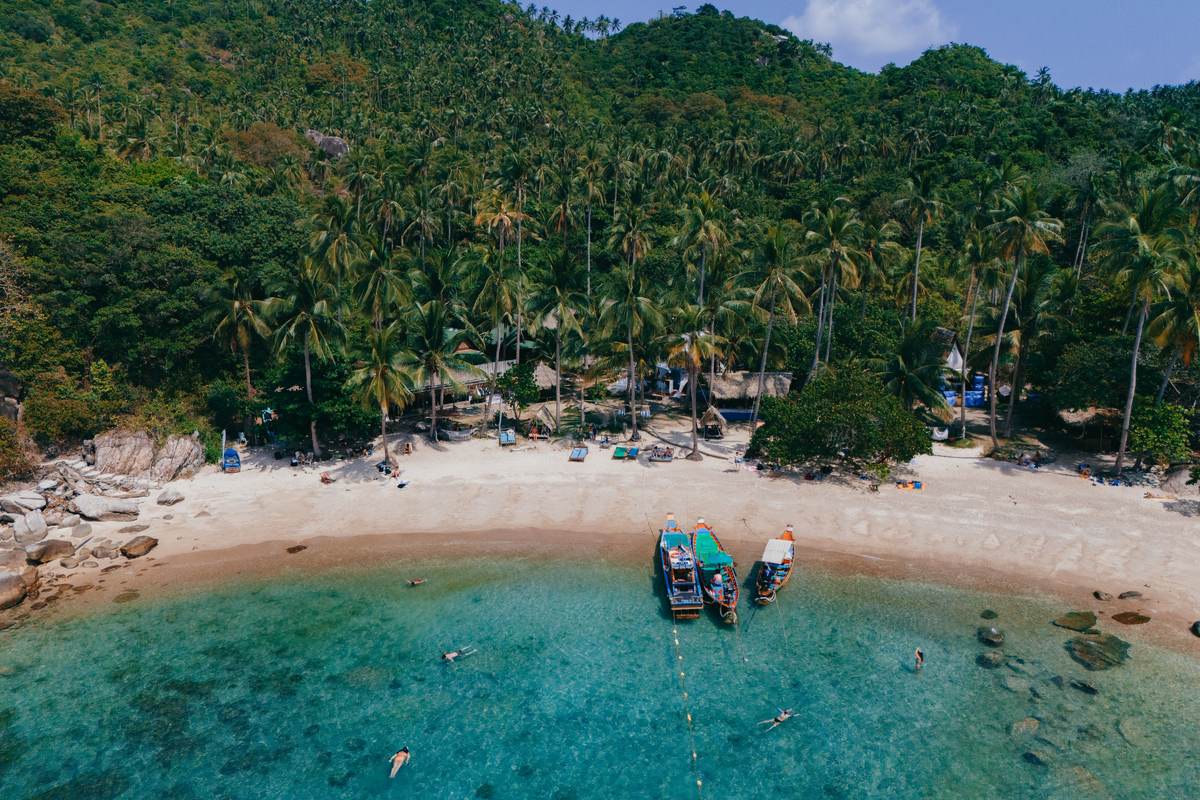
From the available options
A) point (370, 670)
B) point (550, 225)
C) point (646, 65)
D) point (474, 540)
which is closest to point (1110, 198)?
point (550, 225)

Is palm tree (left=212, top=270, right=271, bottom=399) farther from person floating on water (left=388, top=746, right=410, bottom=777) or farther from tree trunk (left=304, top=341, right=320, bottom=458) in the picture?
person floating on water (left=388, top=746, right=410, bottom=777)

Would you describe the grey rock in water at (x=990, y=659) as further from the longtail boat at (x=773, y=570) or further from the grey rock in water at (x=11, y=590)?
the grey rock in water at (x=11, y=590)

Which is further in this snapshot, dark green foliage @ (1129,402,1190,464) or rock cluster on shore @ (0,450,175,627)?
dark green foliage @ (1129,402,1190,464)

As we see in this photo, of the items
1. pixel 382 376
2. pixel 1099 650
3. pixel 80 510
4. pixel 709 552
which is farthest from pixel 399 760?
pixel 80 510

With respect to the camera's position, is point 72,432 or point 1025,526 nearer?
point 1025,526

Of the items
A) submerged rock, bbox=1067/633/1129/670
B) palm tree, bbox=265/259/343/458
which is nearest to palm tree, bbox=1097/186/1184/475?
submerged rock, bbox=1067/633/1129/670

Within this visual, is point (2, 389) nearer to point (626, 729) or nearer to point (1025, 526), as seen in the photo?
point (626, 729)
